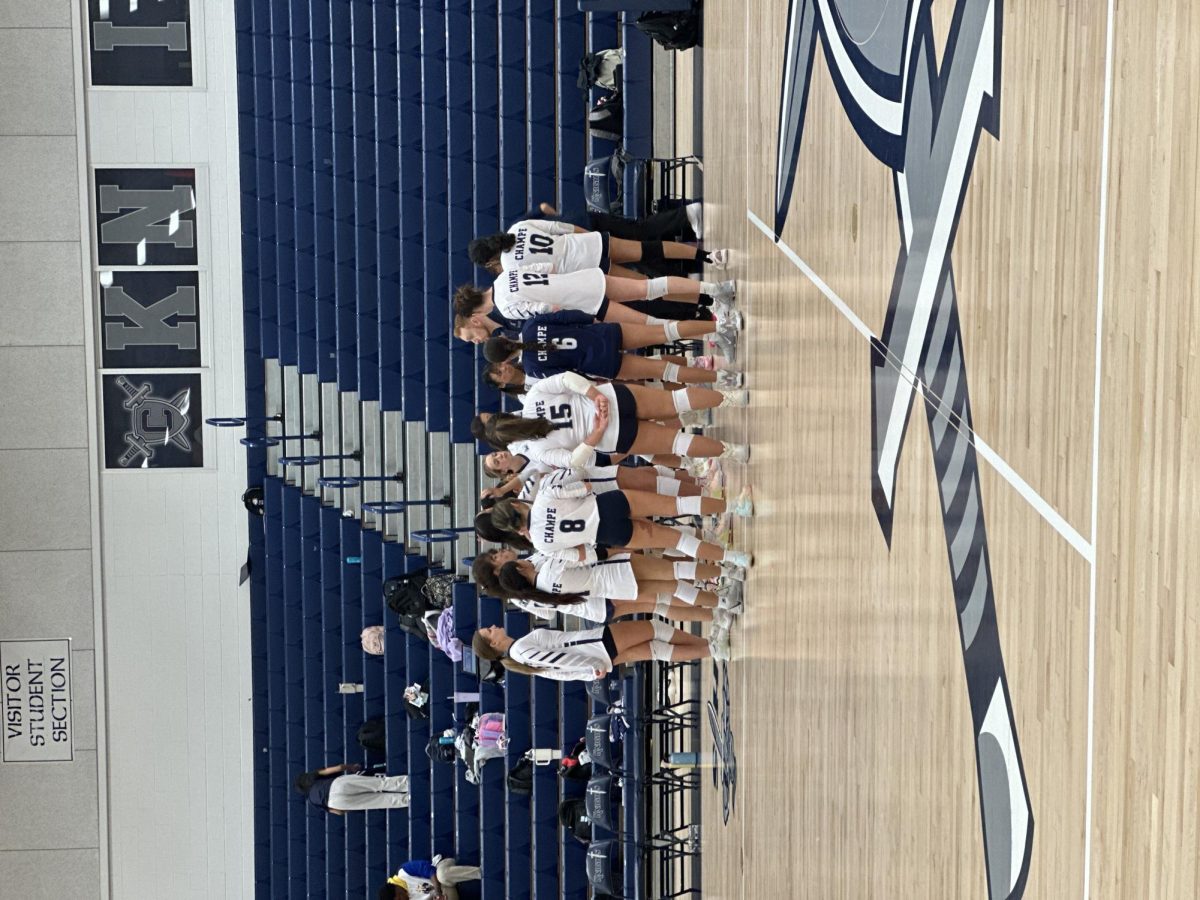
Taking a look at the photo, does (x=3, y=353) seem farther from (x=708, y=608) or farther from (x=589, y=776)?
(x=708, y=608)

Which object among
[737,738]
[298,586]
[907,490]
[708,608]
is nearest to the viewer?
[907,490]

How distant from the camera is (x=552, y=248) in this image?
13.1 feet

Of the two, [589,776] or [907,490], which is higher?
[907,490]

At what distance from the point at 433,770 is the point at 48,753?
2.92 m

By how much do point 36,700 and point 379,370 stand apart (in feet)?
10.3

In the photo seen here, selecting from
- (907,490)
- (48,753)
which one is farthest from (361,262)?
(907,490)

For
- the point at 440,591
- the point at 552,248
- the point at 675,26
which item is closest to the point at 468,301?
the point at 552,248

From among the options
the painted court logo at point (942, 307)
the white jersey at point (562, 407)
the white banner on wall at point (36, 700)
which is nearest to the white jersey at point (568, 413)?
the white jersey at point (562, 407)

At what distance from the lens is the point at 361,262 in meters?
7.18

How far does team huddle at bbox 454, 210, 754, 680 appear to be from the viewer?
3.69 metres

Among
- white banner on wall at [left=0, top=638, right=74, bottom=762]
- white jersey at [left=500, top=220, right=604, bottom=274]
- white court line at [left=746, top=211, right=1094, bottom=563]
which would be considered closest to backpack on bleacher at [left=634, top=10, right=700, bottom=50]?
white jersey at [left=500, top=220, right=604, bottom=274]

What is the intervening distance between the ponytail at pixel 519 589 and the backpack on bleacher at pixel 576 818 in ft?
5.66

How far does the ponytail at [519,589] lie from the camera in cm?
368

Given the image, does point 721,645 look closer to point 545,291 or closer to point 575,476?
point 575,476
